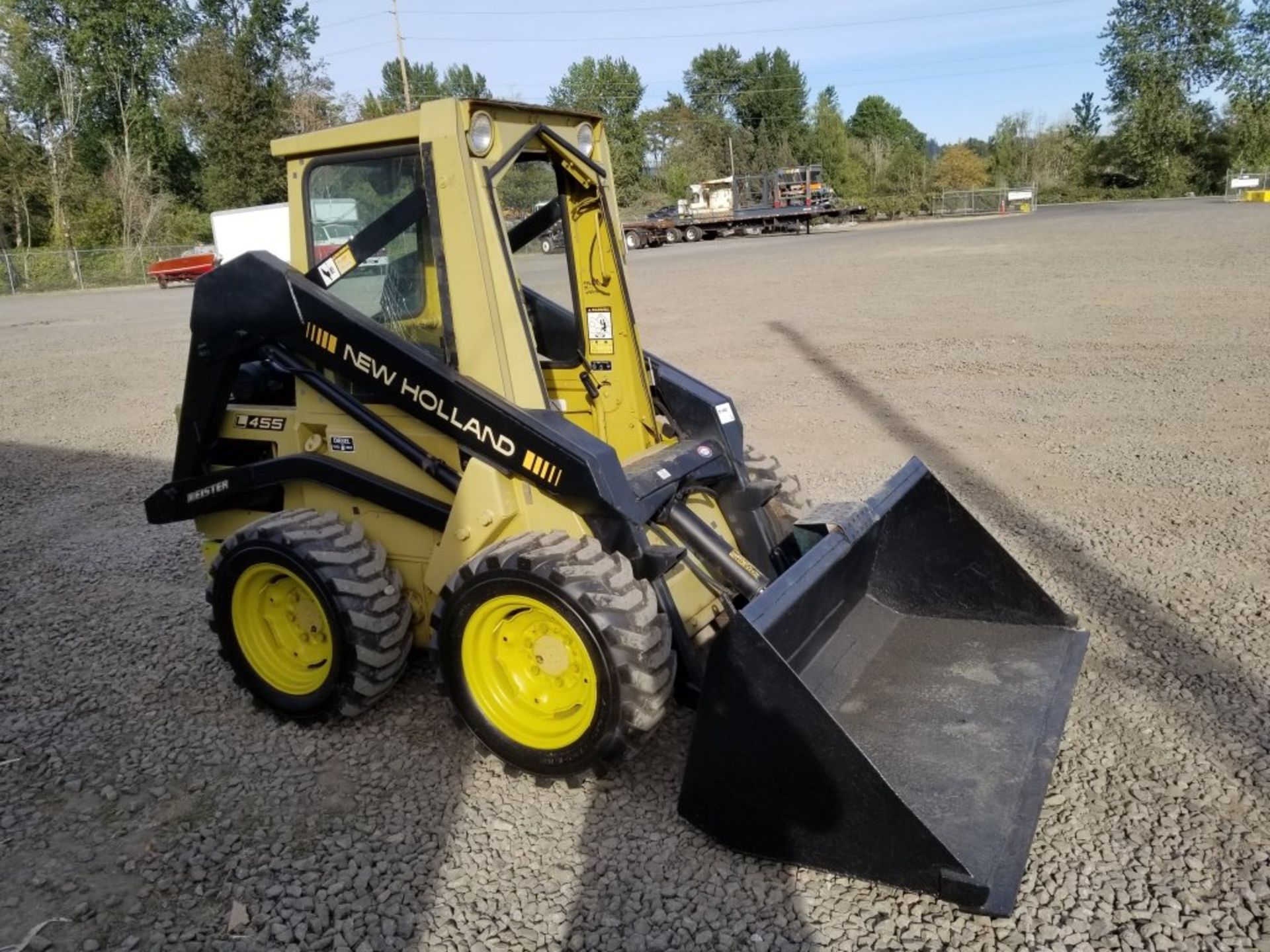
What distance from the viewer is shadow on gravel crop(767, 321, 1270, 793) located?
3684mm

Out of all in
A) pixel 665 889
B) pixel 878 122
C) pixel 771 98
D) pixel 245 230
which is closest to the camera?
pixel 665 889

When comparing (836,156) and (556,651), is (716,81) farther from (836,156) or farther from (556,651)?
(556,651)

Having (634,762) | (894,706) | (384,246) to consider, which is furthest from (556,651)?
(384,246)

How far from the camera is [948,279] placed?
18.6m

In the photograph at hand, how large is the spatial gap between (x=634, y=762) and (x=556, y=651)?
578 mm

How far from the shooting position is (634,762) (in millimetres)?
3814

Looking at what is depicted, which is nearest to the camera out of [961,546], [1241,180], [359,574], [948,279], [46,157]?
[359,574]

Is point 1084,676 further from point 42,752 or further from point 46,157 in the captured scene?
point 46,157

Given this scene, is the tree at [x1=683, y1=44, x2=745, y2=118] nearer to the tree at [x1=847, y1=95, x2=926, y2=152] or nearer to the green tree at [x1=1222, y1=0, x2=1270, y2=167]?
the tree at [x1=847, y1=95, x2=926, y2=152]

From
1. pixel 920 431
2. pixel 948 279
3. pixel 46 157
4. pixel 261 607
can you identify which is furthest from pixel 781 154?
pixel 261 607

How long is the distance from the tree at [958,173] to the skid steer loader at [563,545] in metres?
62.5

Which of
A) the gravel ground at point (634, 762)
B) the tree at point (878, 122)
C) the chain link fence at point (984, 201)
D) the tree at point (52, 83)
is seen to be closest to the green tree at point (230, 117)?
the tree at point (52, 83)

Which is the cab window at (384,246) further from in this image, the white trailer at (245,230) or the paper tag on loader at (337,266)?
the white trailer at (245,230)

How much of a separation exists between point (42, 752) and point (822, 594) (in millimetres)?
3314
